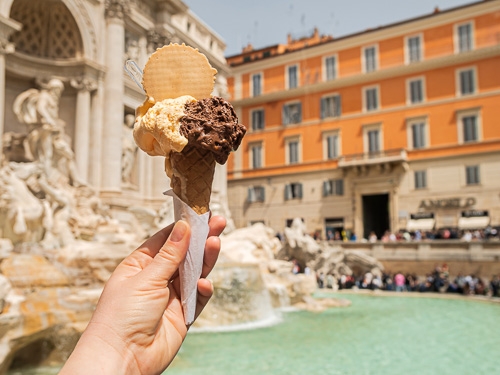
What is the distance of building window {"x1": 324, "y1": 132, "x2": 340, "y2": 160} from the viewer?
3034 centimetres

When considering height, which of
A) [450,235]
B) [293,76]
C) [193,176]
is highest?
[293,76]

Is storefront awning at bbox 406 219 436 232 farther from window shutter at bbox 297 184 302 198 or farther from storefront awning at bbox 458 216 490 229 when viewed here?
window shutter at bbox 297 184 302 198

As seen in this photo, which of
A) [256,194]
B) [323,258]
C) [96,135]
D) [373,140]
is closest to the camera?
[96,135]

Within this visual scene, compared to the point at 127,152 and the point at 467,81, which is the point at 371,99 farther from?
the point at 127,152

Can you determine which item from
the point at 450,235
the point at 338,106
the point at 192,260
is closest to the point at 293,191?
the point at 338,106

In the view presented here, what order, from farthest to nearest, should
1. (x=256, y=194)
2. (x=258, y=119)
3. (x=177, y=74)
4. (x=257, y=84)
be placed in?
(x=257, y=84), (x=258, y=119), (x=256, y=194), (x=177, y=74)

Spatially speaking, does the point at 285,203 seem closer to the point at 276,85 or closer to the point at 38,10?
the point at 276,85

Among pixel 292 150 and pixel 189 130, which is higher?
pixel 292 150

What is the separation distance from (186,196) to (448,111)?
28.2 metres

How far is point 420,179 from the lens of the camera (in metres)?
27.0

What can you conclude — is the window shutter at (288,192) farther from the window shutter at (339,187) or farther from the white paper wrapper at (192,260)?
the white paper wrapper at (192,260)

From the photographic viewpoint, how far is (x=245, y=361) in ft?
21.4

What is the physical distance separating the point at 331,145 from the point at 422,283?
1500cm

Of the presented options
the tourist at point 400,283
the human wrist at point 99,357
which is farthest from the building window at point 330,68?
the human wrist at point 99,357
